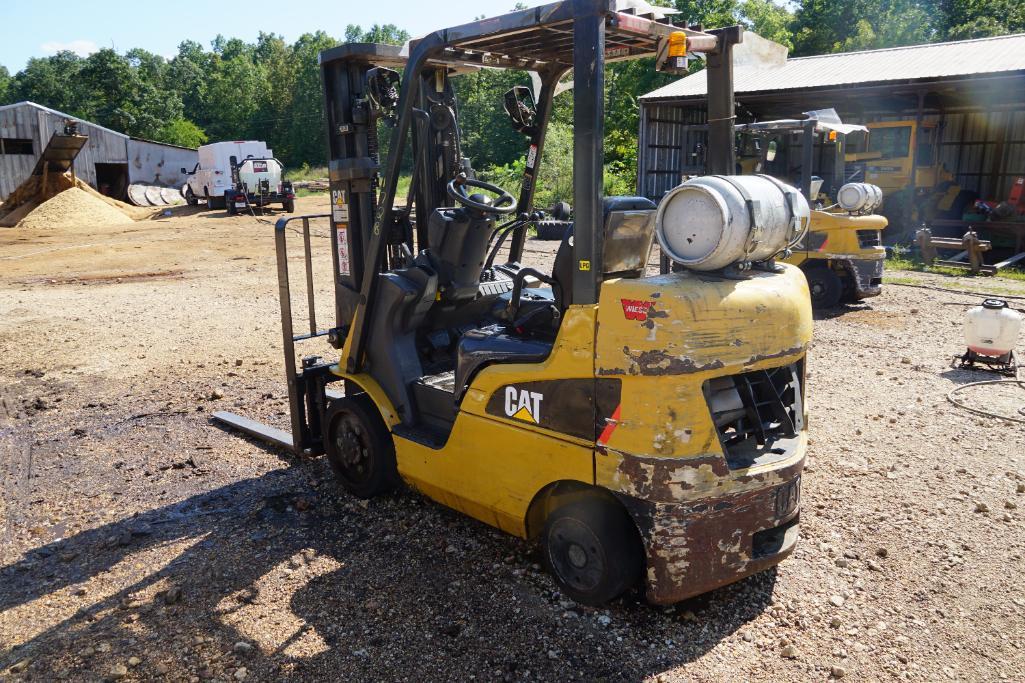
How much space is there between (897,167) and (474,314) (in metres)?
17.8

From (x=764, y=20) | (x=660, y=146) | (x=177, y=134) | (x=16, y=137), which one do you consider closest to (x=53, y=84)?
(x=177, y=134)

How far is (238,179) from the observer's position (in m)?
30.2

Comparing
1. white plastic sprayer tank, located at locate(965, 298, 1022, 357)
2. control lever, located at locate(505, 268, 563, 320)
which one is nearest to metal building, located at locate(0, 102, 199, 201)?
control lever, located at locate(505, 268, 563, 320)

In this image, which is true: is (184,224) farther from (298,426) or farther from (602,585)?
(602,585)

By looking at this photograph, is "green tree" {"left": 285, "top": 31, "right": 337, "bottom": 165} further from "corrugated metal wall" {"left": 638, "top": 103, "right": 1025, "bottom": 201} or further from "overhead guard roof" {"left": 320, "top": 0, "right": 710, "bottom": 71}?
"overhead guard roof" {"left": 320, "top": 0, "right": 710, "bottom": 71}

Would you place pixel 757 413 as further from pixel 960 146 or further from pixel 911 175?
pixel 960 146

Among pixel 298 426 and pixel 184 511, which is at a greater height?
pixel 298 426

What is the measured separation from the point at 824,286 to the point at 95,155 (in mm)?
33775

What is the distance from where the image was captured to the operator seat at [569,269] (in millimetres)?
3564

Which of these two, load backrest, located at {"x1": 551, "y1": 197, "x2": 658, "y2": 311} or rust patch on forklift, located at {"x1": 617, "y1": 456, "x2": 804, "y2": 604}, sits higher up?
load backrest, located at {"x1": 551, "y1": 197, "x2": 658, "y2": 311}

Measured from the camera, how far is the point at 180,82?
241 ft

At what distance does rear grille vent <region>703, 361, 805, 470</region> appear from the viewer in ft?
11.6

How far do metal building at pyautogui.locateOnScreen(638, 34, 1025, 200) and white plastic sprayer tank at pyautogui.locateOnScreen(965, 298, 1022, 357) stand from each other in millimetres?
12049

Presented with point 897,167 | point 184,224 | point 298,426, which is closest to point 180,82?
point 184,224
